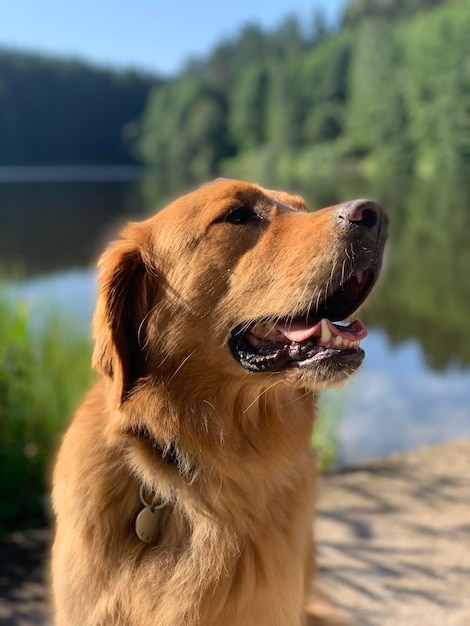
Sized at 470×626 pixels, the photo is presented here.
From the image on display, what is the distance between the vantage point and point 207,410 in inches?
86.4

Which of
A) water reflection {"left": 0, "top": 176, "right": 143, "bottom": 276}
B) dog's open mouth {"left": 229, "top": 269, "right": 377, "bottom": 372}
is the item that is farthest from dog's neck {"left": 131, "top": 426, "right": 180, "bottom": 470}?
water reflection {"left": 0, "top": 176, "right": 143, "bottom": 276}

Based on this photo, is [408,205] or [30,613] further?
[408,205]

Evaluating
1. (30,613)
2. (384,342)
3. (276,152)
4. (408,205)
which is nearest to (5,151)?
(276,152)

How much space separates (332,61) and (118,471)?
4468 cm

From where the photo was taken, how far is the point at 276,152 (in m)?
40.4

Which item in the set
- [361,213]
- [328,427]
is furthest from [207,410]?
[328,427]

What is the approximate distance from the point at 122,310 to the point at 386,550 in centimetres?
266

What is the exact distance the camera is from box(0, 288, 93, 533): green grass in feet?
14.5

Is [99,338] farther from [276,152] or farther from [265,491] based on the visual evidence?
[276,152]

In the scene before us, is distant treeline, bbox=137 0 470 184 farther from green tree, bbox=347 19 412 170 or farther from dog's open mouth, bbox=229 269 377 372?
dog's open mouth, bbox=229 269 377 372

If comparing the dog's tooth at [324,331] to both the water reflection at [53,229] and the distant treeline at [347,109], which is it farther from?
the distant treeline at [347,109]

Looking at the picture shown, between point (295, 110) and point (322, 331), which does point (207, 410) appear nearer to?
point (322, 331)

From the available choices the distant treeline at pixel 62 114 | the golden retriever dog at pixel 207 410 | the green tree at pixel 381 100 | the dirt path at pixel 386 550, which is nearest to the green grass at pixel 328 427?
the dirt path at pixel 386 550

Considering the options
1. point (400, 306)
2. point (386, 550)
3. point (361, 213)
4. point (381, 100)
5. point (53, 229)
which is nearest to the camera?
point (361, 213)
